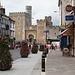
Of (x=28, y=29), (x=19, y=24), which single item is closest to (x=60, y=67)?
(x=28, y=29)

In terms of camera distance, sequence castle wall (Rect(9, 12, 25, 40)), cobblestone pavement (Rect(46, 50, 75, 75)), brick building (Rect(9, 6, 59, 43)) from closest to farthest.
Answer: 1. cobblestone pavement (Rect(46, 50, 75, 75))
2. brick building (Rect(9, 6, 59, 43))
3. castle wall (Rect(9, 12, 25, 40))

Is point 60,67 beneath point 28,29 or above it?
beneath

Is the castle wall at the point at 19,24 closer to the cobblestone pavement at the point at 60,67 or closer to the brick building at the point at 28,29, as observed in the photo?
the brick building at the point at 28,29

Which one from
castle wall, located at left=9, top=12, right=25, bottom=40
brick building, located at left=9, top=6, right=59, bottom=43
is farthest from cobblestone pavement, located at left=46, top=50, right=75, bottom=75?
castle wall, located at left=9, top=12, right=25, bottom=40

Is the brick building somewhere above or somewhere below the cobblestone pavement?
above

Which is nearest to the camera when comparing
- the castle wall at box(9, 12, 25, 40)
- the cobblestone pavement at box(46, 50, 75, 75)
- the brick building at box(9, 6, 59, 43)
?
the cobblestone pavement at box(46, 50, 75, 75)

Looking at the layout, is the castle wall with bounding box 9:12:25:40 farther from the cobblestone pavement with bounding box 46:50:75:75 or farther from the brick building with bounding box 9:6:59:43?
the cobblestone pavement with bounding box 46:50:75:75

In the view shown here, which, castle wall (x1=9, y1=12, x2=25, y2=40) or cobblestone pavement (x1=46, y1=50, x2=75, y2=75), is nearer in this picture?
cobblestone pavement (x1=46, y1=50, x2=75, y2=75)

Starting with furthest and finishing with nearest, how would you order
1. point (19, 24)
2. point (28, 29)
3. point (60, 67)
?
point (19, 24)
point (28, 29)
point (60, 67)

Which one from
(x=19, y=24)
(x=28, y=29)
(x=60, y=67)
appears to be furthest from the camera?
(x=19, y=24)

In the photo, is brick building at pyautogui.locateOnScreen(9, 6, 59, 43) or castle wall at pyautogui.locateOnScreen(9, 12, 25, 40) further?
castle wall at pyautogui.locateOnScreen(9, 12, 25, 40)

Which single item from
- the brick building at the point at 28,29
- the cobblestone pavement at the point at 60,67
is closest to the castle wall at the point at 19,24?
the brick building at the point at 28,29

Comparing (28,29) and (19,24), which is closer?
(28,29)

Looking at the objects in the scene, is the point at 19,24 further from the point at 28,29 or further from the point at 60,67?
the point at 60,67
